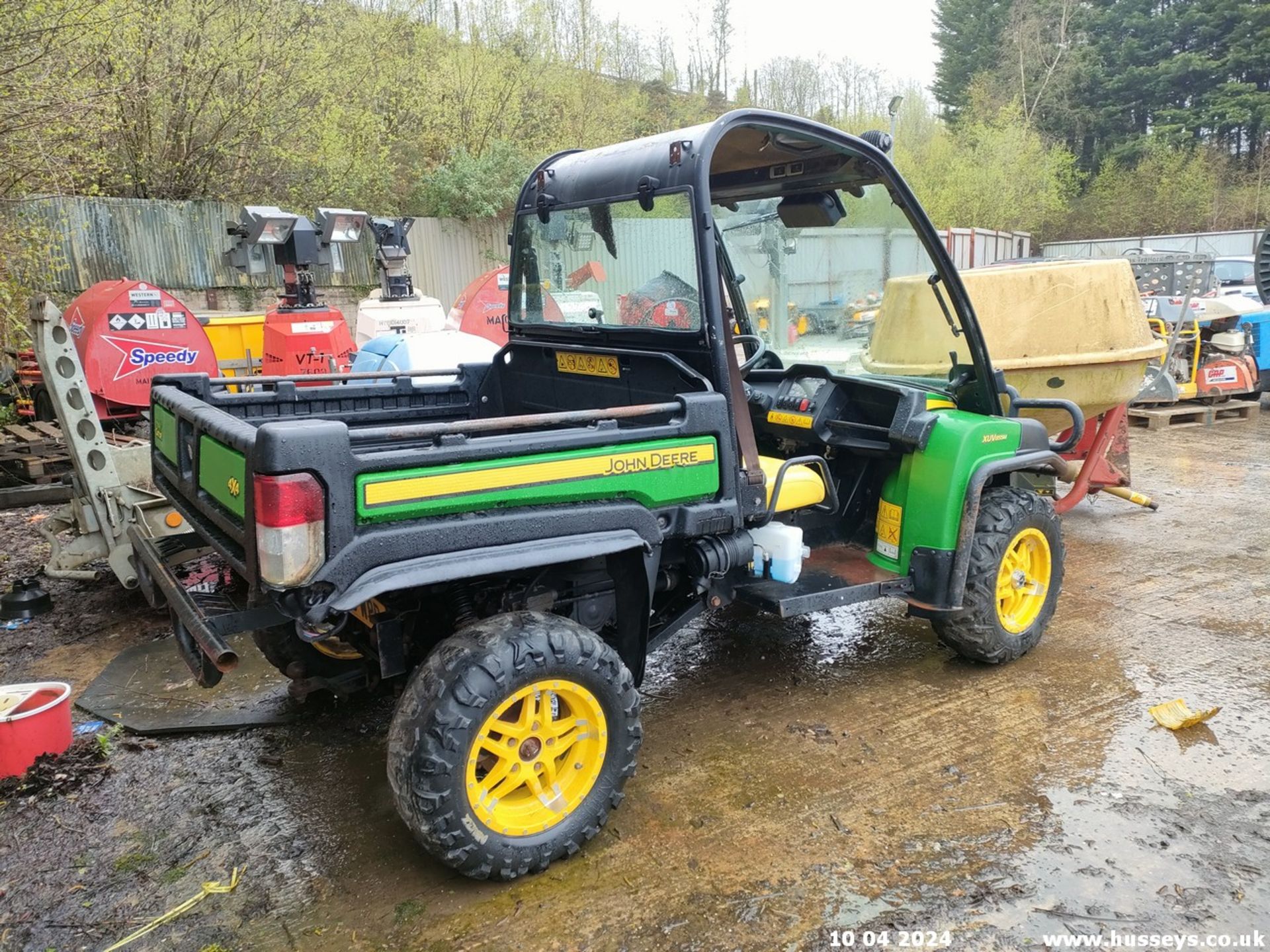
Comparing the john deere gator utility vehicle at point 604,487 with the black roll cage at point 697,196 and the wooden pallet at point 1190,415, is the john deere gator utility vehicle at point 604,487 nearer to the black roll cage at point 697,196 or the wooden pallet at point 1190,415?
the black roll cage at point 697,196

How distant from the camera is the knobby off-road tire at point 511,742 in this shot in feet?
8.41

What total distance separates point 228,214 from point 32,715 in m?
12.1

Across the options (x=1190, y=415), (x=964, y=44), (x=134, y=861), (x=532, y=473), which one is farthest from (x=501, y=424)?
(x=964, y=44)

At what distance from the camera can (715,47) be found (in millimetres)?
26297

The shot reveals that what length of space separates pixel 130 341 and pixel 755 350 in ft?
17.2

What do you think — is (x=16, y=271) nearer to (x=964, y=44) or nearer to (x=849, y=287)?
(x=849, y=287)

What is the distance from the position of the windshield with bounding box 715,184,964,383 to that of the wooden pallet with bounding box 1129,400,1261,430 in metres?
7.22

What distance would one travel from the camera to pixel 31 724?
3299mm

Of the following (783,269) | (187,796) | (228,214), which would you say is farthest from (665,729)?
(228,214)

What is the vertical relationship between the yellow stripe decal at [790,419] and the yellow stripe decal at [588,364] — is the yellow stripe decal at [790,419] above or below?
below

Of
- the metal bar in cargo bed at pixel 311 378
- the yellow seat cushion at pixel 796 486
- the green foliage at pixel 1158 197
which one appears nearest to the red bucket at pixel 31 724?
the metal bar in cargo bed at pixel 311 378

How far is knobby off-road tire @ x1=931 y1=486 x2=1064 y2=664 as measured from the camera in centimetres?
385

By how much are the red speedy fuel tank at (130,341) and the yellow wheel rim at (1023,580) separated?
6051mm

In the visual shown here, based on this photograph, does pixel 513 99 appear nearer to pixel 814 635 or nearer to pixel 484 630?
pixel 814 635
